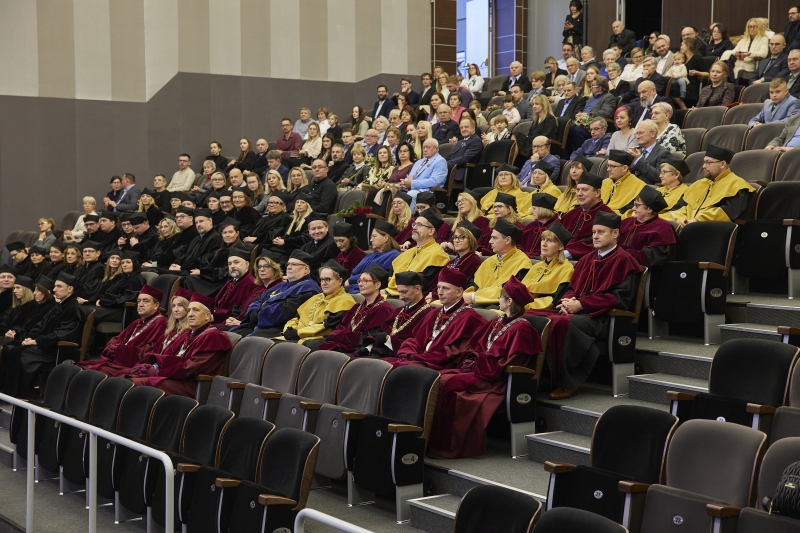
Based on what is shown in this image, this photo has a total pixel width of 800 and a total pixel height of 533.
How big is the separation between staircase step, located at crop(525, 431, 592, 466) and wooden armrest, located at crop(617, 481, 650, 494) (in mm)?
1127

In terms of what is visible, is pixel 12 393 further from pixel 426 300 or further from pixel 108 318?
pixel 426 300

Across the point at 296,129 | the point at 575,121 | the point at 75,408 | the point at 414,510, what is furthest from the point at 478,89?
the point at 414,510

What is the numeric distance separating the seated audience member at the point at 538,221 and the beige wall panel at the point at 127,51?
8.45m

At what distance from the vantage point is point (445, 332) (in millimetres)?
5859

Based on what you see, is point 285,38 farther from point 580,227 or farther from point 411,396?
point 411,396

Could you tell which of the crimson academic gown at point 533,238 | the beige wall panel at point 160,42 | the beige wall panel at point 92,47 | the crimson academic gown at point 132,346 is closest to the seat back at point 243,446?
the crimson academic gown at point 132,346

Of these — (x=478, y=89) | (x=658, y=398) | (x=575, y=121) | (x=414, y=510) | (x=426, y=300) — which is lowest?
(x=414, y=510)

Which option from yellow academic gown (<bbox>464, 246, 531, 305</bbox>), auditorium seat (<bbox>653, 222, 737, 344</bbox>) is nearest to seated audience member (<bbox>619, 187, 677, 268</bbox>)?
auditorium seat (<bbox>653, 222, 737, 344</bbox>)

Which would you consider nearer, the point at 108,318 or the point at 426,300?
the point at 426,300

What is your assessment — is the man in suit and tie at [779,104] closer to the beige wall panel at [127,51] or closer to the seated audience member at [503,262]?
the seated audience member at [503,262]

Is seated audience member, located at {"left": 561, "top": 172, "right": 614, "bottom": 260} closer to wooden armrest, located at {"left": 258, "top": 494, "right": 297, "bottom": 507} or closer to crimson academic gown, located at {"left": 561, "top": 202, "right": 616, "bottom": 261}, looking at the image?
crimson academic gown, located at {"left": 561, "top": 202, "right": 616, "bottom": 261}

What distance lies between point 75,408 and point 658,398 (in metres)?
3.98

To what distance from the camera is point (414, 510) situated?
4773 mm

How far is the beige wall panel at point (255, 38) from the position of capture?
Answer: 47.7 ft
